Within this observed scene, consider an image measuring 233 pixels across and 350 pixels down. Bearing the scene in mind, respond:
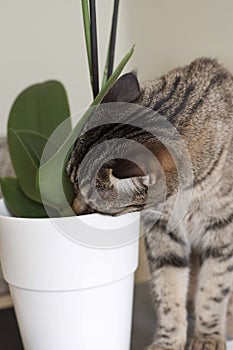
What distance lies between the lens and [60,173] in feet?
2.48

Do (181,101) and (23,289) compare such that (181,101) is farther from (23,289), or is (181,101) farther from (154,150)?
(23,289)

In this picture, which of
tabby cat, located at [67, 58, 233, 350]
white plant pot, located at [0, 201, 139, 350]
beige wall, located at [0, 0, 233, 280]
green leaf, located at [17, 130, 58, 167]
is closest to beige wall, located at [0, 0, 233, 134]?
beige wall, located at [0, 0, 233, 280]

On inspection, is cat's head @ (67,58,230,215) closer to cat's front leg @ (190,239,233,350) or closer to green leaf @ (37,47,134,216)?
green leaf @ (37,47,134,216)

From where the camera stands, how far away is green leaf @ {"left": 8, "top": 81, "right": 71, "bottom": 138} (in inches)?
36.5

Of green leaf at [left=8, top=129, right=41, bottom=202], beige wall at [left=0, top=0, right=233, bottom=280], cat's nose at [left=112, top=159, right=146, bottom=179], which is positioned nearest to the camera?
cat's nose at [left=112, top=159, right=146, bottom=179]

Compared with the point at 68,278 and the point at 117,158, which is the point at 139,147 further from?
the point at 68,278

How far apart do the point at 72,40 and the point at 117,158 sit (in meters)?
0.80

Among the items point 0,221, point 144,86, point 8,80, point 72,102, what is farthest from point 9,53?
point 0,221

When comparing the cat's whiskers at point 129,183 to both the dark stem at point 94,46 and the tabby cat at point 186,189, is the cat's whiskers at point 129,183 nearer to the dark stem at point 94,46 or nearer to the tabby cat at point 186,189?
the tabby cat at point 186,189

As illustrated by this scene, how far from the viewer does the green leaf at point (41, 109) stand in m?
0.93

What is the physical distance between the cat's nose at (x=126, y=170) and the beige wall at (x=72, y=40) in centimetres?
64

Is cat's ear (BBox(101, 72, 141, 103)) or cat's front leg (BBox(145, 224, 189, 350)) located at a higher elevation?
cat's ear (BBox(101, 72, 141, 103))

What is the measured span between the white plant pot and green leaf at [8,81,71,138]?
0.16 meters

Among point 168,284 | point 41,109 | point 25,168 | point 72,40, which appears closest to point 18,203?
point 25,168
